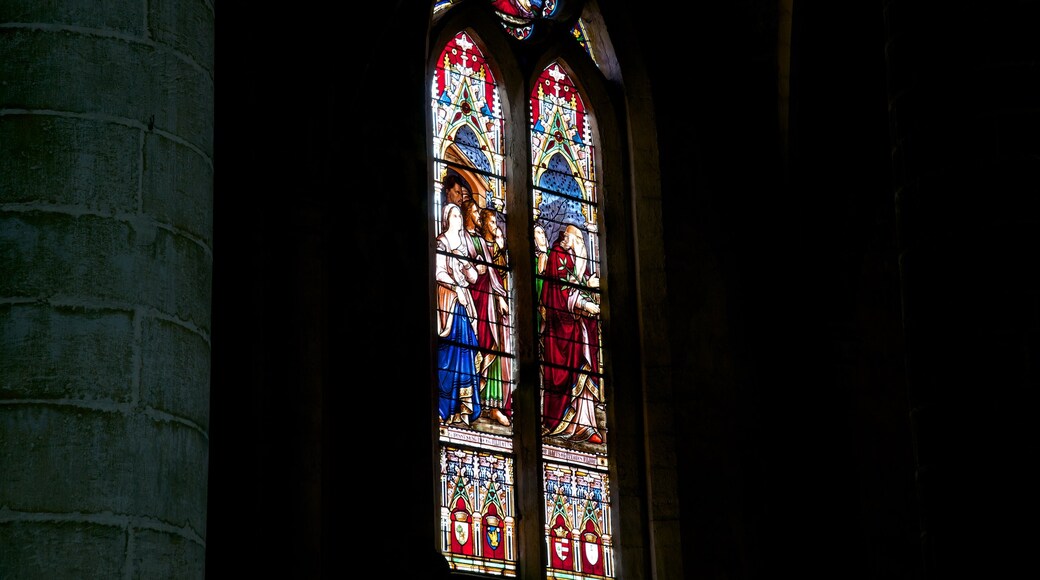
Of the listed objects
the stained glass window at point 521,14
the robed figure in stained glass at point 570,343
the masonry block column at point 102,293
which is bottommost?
the masonry block column at point 102,293

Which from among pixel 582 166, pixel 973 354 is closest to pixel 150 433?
pixel 973 354

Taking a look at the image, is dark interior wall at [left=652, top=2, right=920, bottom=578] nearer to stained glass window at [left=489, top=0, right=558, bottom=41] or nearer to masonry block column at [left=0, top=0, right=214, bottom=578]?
stained glass window at [left=489, top=0, right=558, bottom=41]

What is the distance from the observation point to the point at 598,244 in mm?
10938

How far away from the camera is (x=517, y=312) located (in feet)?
33.8

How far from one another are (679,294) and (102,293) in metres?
6.83

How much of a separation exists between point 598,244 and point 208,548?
377 centimetres

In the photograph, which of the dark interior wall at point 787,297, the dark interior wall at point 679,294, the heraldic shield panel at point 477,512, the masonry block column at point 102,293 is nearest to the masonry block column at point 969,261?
the dark interior wall at point 679,294

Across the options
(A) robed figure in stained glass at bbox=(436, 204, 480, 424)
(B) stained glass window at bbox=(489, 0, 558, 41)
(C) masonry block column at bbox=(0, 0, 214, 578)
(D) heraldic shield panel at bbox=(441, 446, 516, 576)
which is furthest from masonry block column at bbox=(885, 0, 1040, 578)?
(B) stained glass window at bbox=(489, 0, 558, 41)

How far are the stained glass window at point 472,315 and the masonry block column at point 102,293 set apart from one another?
5120 millimetres

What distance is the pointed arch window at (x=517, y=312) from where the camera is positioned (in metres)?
9.71

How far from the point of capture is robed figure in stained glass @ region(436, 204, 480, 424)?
32.1 ft

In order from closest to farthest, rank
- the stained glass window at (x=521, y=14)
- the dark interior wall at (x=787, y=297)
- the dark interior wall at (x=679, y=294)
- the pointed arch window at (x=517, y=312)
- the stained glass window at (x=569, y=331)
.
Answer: the dark interior wall at (x=679, y=294), the pointed arch window at (x=517, y=312), the stained glass window at (x=569, y=331), the dark interior wall at (x=787, y=297), the stained glass window at (x=521, y=14)

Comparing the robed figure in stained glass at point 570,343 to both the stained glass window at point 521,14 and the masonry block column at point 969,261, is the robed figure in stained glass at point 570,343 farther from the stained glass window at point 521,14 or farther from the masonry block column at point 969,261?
the masonry block column at point 969,261

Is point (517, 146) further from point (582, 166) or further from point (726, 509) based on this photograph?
point (726, 509)
